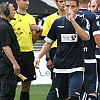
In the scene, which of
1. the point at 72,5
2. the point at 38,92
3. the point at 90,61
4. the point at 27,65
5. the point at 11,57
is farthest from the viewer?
the point at 38,92

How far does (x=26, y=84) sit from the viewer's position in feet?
39.0

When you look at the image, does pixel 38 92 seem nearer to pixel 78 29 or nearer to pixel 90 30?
pixel 90 30

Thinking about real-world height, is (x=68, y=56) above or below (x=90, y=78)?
above

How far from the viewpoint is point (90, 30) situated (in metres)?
9.30

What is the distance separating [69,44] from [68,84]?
661 millimetres

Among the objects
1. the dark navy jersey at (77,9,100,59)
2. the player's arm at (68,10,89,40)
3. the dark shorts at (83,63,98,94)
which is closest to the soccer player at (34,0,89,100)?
the player's arm at (68,10,89,40)

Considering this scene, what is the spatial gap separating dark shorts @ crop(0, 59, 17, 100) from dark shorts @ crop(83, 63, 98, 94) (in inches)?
57.8

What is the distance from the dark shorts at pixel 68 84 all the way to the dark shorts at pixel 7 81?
4.25ft

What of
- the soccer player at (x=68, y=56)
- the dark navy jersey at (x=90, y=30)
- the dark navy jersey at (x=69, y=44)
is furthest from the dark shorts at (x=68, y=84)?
the dark navy jersey at (x=90, y=30)

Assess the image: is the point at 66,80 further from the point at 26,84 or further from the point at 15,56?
the point at 26,84

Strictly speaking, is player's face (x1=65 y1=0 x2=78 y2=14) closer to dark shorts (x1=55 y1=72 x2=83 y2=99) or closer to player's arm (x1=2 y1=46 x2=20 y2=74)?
dark shorts (x1=55 y1=72 x2=83 y2=99)

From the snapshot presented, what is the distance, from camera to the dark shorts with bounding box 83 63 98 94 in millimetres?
9289

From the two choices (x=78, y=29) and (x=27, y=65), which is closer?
(x=78, y=29)

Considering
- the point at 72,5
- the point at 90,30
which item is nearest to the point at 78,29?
the point at 72,5
